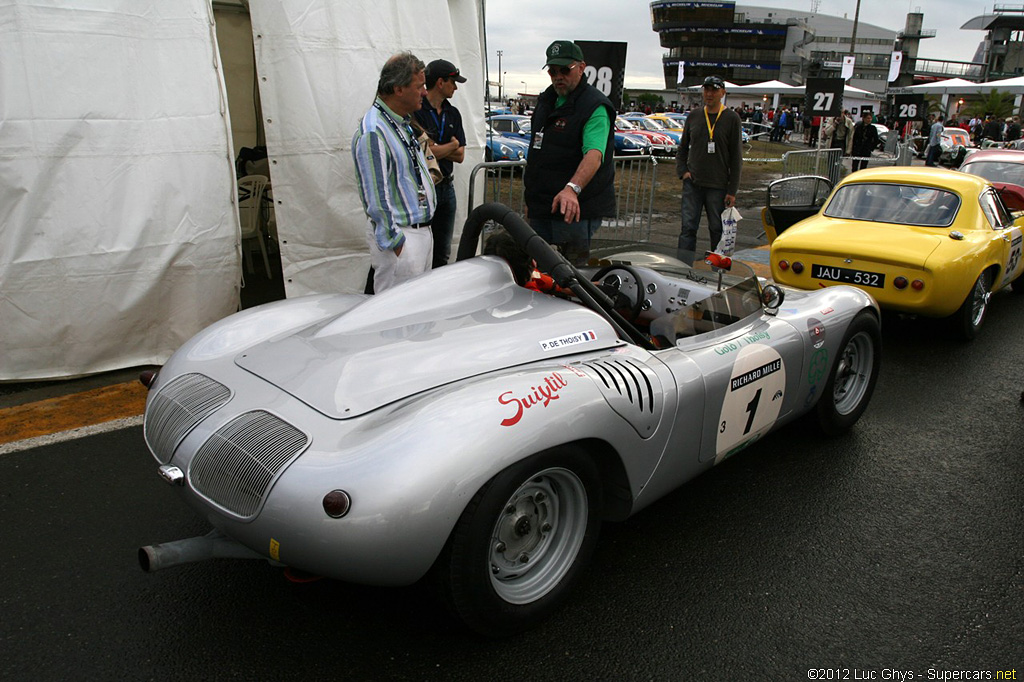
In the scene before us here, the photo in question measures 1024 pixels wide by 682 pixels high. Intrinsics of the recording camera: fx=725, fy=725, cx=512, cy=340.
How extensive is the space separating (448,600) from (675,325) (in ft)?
4.62

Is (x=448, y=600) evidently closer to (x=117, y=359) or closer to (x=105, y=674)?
(x=105, y=674)

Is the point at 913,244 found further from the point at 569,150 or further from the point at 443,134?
the point at 443,134

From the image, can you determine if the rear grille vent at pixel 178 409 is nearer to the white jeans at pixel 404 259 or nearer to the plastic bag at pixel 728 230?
the white jeans at pixel 404 259

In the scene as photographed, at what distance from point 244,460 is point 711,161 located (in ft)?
18.2

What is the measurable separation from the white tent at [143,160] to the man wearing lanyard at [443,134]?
0.50 m

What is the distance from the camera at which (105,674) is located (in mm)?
2100

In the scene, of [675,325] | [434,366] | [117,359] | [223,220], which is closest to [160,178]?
[223,220]

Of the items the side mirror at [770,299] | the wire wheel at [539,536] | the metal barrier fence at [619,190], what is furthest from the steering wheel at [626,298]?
the metal barrier fence at [619,190]

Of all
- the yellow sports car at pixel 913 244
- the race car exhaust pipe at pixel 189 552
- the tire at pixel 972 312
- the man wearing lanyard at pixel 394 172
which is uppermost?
the man wearing lanyard at pixel 394 172

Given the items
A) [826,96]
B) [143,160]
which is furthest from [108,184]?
[826,96]

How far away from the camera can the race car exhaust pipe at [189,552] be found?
6.63 feet

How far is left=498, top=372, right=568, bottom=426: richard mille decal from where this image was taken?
6.84 feet

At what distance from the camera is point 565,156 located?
4.69 m

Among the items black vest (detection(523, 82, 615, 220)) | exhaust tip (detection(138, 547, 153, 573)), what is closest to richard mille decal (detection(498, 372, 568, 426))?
exhaust tip (detection(138, 547, 153, 573))
